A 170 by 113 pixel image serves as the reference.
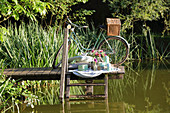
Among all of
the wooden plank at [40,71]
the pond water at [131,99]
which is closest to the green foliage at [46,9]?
the wooden plank at [40,71]

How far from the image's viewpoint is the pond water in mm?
4720

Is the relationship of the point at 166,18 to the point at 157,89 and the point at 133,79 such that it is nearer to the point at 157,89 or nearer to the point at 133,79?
the point at 133,79

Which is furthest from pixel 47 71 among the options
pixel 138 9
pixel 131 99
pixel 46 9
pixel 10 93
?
pixel 138 9

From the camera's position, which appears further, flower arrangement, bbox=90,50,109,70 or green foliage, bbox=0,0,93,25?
green foliage, bbox=0,0,93,25

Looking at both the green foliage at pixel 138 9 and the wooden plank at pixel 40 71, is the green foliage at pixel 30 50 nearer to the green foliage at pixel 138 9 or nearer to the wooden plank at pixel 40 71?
the wooden plank at pixel 40 71

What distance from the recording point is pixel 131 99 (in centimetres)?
527

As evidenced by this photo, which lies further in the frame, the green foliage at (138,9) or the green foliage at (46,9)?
the green foliage at (138,9)

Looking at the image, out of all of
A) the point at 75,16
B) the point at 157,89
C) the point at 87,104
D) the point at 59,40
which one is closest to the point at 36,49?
the point at 59,40

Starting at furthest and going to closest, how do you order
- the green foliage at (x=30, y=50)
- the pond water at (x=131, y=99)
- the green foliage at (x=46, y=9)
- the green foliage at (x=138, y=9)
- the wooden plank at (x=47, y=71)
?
the green foliage at (x=138, y=9) < the green foliage at (x=30, y=50) < the green foliage at (x=46, y=9) < the wooden plank at (x=47, y=71) < the pond water at (x=131, y=99)

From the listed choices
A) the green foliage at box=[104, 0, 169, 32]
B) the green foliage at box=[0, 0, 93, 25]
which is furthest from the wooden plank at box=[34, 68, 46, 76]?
the green foliage at box=[104, 0, 169, 32]

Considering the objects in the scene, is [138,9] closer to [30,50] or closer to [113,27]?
[113,27]

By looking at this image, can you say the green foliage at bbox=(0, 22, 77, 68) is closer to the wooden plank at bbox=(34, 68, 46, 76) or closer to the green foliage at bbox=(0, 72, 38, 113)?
the wooden plank at bbox=(34, 68, 46, 76)

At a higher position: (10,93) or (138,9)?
(138,9)

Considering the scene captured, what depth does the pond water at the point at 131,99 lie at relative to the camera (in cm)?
472
